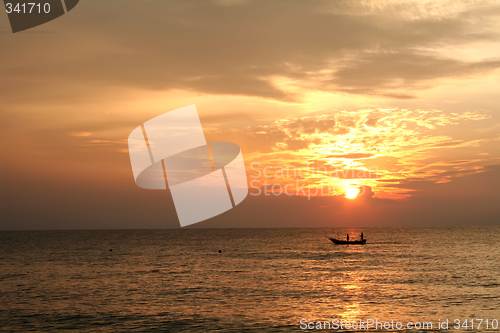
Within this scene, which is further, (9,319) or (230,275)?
(230,275)

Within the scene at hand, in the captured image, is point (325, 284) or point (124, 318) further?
point (325, 284)

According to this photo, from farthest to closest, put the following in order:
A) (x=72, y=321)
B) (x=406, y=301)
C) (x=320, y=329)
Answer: (x=406, y=301), (x=72, y=321), (x=320, y=329)

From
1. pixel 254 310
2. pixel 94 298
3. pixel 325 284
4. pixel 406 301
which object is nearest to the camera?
pixel 254 310

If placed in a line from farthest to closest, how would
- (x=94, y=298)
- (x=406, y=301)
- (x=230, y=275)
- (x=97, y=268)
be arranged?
(x=97, y=268), (x=230, y=275), (x=94, y=298), (x=406, y=301)

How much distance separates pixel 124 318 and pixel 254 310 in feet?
34.4

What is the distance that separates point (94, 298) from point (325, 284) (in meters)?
25.4

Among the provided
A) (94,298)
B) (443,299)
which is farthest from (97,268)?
(443,299)

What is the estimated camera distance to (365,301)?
3872 cm

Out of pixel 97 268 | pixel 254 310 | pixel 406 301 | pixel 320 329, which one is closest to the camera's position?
pixel 320 329

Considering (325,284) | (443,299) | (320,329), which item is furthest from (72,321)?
(443,299)

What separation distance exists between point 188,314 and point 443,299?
23893 millimetres

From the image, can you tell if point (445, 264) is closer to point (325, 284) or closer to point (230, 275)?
point (325, 284)

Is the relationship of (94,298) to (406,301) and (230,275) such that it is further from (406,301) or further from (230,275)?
(406,301)

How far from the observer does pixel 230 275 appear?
189ft
